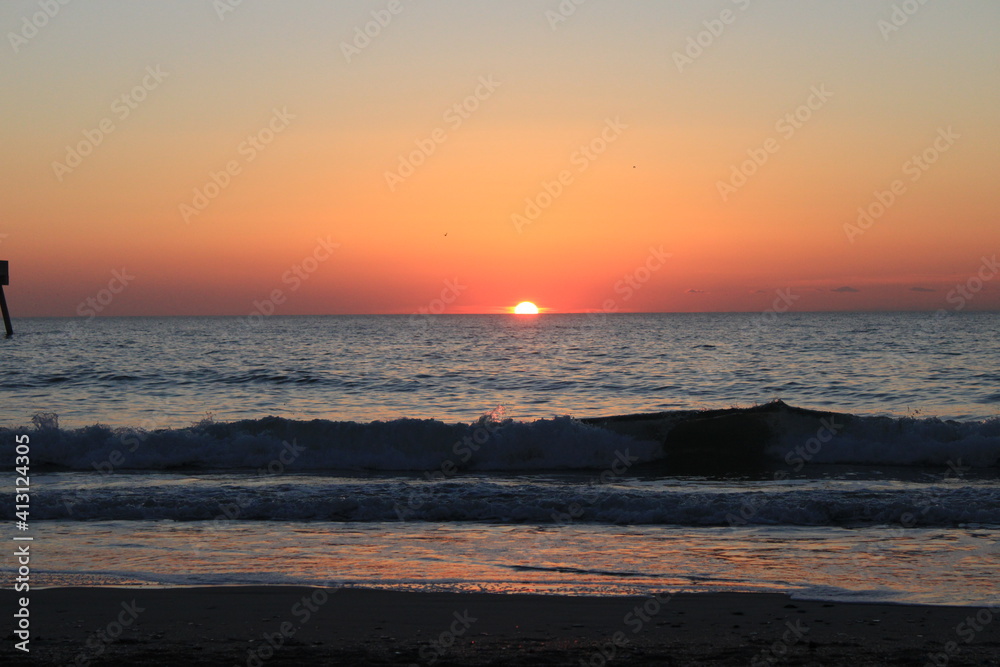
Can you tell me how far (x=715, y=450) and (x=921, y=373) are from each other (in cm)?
2059

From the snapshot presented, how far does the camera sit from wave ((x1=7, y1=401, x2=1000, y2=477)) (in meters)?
16.8

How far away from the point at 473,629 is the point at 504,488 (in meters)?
6.53

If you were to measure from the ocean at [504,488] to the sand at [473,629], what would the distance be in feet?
1.58

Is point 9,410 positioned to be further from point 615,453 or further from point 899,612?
point 899,612

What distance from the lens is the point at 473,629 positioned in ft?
20.8

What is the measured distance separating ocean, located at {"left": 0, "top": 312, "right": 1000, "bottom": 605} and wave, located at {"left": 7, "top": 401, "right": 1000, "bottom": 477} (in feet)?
0.23

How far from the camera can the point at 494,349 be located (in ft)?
190
